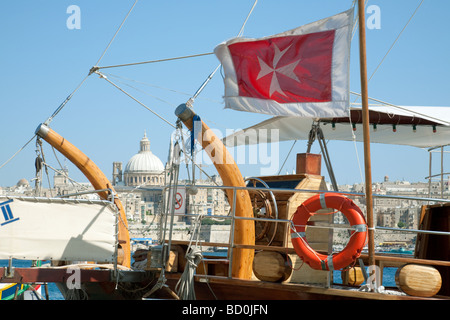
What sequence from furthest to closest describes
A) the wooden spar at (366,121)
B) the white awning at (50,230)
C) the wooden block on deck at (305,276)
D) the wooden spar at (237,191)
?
the wooden spar at (237,191)
the white awning at (50,230)
the wooden block on deck at (305,276)
the wooden spar at (366,121)

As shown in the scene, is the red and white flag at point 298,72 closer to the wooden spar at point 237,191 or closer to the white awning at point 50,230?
the wooden spar at point 237,191

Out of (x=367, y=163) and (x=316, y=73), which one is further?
(x=316, y=73)

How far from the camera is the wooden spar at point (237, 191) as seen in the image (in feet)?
33.2

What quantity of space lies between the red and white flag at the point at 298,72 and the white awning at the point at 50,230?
2672 millimetres

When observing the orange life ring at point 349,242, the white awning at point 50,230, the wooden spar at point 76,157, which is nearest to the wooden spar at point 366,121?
the orange life ring at point 349,242

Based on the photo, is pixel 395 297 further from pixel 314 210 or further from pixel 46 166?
pixel 46 166

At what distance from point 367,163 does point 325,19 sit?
6.70ft

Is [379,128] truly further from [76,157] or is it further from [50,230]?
[50,230]

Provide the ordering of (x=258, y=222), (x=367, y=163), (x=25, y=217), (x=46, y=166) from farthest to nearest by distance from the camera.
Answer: (x=46, y=166), (x=258, y=222), (x=25, y=217), (x=367, y=163)

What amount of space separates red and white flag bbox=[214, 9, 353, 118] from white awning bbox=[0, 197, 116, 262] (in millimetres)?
2672

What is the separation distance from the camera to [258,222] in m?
10.8

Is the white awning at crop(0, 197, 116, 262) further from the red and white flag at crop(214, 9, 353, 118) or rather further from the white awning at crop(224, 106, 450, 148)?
the white awning at crop(224, 106, 450, 148)
